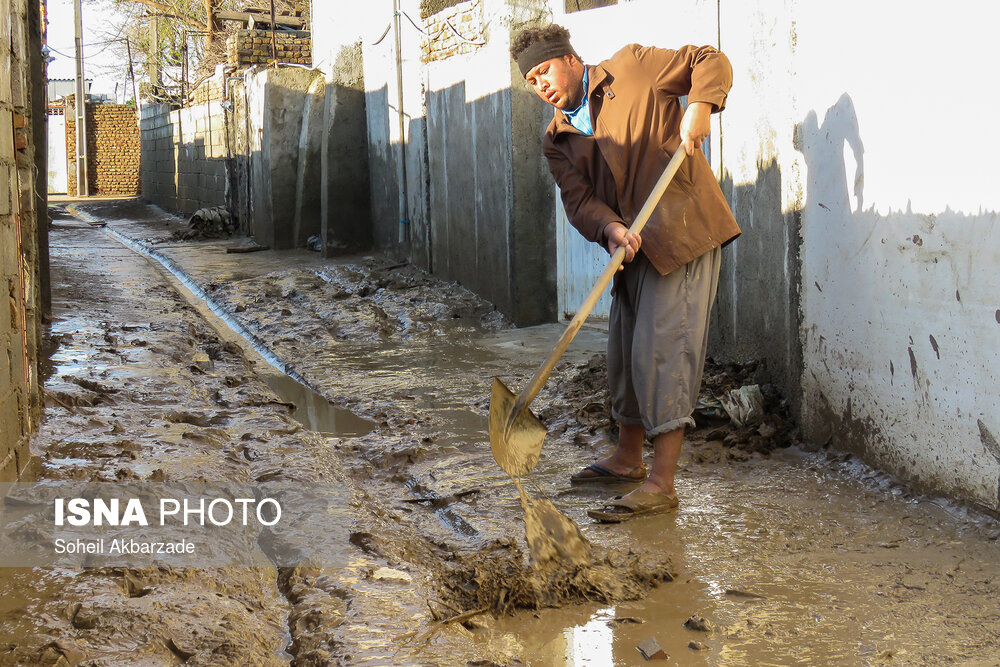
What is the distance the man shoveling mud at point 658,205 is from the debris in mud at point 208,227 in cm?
1219

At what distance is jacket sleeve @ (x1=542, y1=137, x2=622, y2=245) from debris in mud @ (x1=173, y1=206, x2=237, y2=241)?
12017 millimetres

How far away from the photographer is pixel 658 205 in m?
3.36

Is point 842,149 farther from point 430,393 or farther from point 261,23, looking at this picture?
point 261,23

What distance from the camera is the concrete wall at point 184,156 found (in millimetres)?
16814

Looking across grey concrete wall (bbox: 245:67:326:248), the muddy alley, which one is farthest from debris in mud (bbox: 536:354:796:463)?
grey concrete wall (bbox: 245:67:326:248)

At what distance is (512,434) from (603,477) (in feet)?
1.89

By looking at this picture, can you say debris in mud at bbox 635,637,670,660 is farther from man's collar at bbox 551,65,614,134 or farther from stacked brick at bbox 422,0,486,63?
stacked brick at bbox 422,0,486,63

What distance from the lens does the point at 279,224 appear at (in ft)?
41.6

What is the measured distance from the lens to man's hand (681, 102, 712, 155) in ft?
10.6

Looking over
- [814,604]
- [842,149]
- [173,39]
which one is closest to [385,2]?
[842,149]

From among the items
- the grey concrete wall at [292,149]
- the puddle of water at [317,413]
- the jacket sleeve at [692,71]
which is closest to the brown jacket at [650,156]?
the jacket sleeve at [692,71]

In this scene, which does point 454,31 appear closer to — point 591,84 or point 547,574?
point 591,84

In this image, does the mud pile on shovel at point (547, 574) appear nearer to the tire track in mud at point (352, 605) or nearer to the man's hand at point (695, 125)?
the tire track in mud at point (352, 605)

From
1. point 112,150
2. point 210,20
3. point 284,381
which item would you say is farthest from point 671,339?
point 112,150
